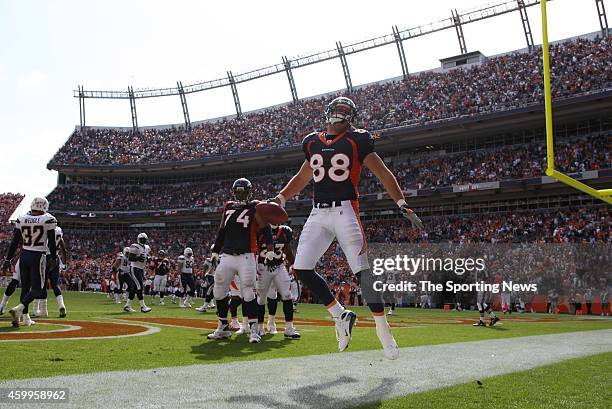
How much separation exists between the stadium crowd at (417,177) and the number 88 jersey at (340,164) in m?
26.2

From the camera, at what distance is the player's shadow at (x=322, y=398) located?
3582 millimetres

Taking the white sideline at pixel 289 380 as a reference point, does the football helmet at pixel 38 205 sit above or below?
above

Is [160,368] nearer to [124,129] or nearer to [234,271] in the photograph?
[234,271]

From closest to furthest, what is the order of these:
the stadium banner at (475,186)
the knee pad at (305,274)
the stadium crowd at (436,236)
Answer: the knee pad at (305,274) → the stadium crowd at (436,236) → the stadium banner at (475,186)

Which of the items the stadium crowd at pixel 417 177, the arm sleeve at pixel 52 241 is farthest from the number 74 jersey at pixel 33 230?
the stadium crowd at pixel 417 177

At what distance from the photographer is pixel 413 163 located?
37000 mm

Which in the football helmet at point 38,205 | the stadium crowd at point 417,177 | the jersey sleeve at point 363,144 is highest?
the stadium crowd at point 417,177

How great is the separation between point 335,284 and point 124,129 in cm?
3498

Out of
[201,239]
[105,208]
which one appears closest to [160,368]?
[201,239]

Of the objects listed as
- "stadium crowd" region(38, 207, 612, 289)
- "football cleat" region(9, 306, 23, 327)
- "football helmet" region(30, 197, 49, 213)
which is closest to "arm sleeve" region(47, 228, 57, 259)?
"football helmet" region(30, 197, 49, 213)

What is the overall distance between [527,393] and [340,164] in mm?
2592

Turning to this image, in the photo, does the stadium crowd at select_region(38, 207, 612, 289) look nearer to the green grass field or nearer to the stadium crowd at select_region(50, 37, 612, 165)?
the stadium crowd at select_region(50, 37, 612, 165)

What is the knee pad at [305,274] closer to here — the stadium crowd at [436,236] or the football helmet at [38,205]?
the football helmet at [38,205]

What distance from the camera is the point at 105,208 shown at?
→ 49375 millimetres
